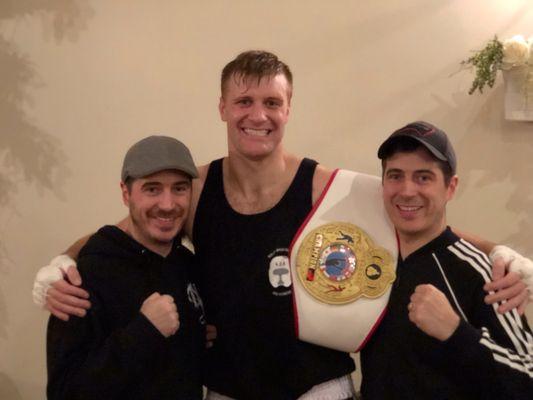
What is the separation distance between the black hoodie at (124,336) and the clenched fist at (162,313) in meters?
0.01

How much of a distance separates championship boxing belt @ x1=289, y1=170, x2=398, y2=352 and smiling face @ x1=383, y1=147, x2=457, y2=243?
10cm

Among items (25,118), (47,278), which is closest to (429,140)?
(47,278)

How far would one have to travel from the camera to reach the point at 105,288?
1.24 meters

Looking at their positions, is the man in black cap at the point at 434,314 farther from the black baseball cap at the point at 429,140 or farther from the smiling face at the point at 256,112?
the smiling face at the point at 256,112

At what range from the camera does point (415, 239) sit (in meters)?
1.34

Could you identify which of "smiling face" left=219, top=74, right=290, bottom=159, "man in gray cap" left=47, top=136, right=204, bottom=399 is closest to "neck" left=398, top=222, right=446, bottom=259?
"smiling face" left=219, top=74, right=290, bottom=159

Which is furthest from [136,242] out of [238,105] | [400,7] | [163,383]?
[400,7]

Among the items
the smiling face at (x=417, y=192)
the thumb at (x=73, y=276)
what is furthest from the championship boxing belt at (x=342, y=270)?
the thumb at (x=73, y=276)

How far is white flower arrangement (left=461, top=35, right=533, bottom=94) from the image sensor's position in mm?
1888

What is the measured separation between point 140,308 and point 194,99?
1.27m

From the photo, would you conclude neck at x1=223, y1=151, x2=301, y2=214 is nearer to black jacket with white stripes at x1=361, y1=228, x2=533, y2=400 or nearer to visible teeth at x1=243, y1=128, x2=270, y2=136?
visible teeth at x1=243, y1=128, x2=270, y2=136

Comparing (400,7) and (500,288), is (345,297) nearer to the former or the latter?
(500,288)

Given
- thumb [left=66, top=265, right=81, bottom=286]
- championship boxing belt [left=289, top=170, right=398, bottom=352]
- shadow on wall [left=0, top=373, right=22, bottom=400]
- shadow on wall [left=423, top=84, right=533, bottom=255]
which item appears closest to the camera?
thumb [left=66, top=265, right=81, bottom=286]

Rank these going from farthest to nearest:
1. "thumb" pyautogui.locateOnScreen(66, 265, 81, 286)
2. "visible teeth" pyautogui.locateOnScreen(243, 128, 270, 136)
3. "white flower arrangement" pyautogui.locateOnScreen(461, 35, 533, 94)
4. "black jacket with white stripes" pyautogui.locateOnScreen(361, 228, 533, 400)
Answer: "white flower arrangement" pyautogui.locateOnScreen(461, 35, 533, 94) → "visible teeth" pyautogui.locateOnScreen(243, 128, 270, 136) → "thumb" pyautogui.locateOnScreen(66, 265, 81, 286) → "black jacket with white stripes" pyautogui.locateOnScreen(361, 228, 533, 400)
